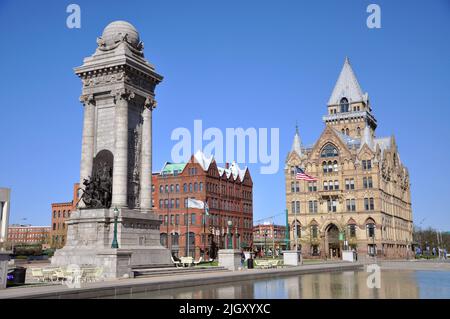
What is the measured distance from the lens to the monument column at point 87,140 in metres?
37.6

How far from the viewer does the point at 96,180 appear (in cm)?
3659

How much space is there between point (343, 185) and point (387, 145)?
75.1 ft

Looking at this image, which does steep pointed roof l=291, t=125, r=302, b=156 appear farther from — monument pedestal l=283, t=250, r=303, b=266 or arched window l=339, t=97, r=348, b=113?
monument pedestal l=283, t=250, r=303, b=266

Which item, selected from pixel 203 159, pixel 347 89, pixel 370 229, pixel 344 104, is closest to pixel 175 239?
pixel 203 159

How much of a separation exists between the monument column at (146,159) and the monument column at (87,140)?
153 inches

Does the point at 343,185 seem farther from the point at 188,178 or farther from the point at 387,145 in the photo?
the point at 188,178

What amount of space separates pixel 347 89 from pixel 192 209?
50.2 meters

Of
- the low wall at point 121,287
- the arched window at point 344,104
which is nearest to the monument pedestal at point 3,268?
the low wall at point 121,287

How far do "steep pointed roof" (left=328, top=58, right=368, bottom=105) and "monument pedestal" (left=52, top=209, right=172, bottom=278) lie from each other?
92044 millimetres

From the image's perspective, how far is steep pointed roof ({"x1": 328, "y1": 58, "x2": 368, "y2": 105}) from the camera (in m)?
120

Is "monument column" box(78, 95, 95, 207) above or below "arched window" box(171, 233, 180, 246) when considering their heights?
above

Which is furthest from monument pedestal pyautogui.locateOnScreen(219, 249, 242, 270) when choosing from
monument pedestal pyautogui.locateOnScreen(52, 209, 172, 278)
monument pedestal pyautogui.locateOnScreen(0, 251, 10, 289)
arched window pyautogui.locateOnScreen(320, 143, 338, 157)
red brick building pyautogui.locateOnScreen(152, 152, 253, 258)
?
arched window pyautogui.locateOnScreen(320, 143, 338, 157)

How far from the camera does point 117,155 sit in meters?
36.2
